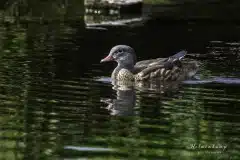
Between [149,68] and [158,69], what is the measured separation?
207mm

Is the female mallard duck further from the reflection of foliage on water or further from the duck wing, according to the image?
the reflection of foliage on water

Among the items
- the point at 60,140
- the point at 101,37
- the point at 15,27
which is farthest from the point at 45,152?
the point at 15,27

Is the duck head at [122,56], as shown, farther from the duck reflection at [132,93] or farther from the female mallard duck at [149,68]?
the duck reflection at [132,93]

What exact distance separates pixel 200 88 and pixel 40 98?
3672mm

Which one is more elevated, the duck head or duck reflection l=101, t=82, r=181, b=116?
the duck head

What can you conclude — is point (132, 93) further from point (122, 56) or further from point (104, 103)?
point (122, 56)

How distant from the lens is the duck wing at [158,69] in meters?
17.7

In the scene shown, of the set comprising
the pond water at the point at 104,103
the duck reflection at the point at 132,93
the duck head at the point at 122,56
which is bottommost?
the duck reflection at the point at 132,93

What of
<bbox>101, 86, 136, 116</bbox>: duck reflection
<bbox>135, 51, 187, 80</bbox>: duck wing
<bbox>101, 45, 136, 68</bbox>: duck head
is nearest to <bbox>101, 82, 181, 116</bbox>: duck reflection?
<bbox>101, 86, 136, 116</bbox>: duck reflection

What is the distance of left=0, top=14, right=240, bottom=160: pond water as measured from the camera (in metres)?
10.6

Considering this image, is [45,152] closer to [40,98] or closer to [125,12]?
[40,98]

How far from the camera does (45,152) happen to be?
10102 mm

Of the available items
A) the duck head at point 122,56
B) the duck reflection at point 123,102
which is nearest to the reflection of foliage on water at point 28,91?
the duck reflection at point 123,102

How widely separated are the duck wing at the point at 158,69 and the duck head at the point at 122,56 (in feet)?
0.73
